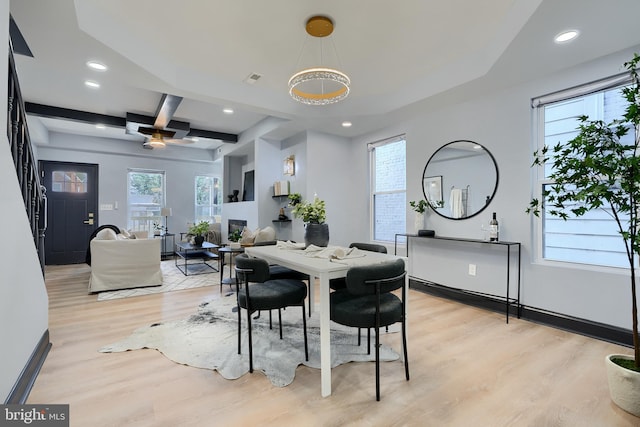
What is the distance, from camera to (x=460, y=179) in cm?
386

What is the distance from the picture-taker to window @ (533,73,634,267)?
107 inches

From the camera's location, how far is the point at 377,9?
8.04 ft

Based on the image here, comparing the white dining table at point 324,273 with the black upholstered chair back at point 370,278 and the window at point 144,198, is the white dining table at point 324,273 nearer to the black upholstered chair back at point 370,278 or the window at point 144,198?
the black upholstered chair back at point 370,278

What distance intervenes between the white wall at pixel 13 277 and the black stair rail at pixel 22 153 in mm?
383

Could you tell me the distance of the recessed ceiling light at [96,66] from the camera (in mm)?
2910

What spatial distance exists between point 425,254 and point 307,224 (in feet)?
7.65

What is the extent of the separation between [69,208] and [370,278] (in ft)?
25.9

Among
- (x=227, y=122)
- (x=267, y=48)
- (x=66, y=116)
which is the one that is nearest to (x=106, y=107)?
(x=66, y=116)

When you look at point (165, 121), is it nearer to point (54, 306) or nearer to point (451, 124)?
point (54, 306)

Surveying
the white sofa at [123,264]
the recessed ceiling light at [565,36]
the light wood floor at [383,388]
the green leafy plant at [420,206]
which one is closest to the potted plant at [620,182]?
the light wood floor at [383,388]

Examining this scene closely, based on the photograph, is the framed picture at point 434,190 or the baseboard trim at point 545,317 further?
the framed picture at point 434,190

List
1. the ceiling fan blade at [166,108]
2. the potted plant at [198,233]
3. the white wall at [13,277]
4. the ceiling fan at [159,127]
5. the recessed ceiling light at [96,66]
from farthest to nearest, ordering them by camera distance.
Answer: the potted plant at [198,233]
the ceiling fan at [159,127]
the ceiling fan blade at [166,108]
the recessed ceiling light at [96,66]
the white wall at [13,277]

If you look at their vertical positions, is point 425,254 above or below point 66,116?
below

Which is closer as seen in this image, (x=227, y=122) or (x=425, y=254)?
(x=425, y=254)
